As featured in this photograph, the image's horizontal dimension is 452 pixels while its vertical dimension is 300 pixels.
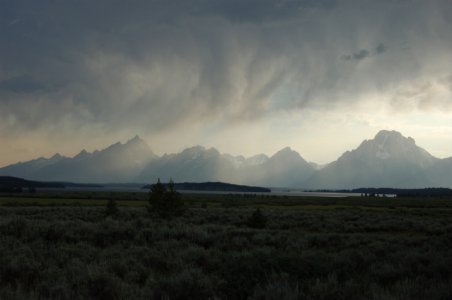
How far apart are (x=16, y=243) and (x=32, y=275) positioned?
15.8ft

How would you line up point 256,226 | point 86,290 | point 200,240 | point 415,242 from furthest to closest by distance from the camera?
point 256,226 → point 415,242 → point 200,240 → point 86,290

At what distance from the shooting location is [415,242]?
17.5 m

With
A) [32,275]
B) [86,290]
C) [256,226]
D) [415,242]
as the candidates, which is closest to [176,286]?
[86,290]

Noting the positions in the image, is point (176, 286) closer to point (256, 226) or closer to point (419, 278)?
point (419, 278)

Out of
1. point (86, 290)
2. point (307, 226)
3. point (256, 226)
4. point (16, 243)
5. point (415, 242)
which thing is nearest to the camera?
point (86, 290)

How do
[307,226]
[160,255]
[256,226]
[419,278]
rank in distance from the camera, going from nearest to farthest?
[419,278] < [160,255] < [256,226] < [307,226]

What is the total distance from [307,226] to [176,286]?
24247mm

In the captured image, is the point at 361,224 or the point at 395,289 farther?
the point at 361,224

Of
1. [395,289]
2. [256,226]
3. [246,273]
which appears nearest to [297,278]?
[246,273]

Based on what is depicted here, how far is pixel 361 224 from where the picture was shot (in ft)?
108

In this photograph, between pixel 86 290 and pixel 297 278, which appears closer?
pixel 86 290

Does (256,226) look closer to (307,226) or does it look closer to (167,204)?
(307,226)

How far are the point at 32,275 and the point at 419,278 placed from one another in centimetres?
884

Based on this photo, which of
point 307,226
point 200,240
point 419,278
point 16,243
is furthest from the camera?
point 307,226
